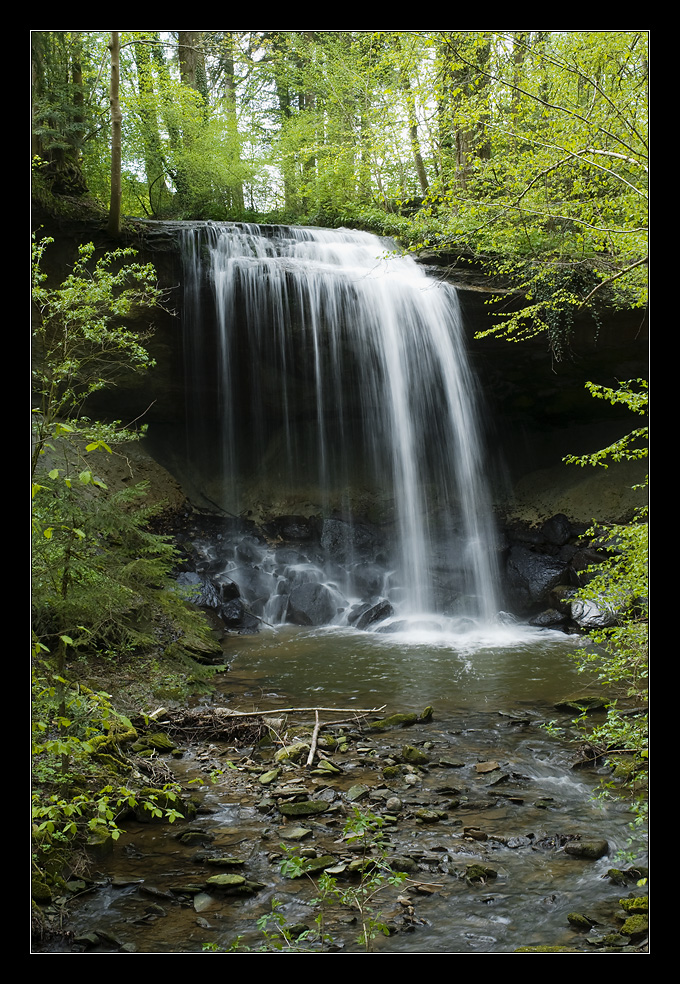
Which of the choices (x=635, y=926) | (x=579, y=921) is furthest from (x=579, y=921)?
(x=635, y=926)

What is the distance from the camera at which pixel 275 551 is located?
12680 millimetres

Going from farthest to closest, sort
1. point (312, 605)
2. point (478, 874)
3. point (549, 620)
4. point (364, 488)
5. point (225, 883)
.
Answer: point (364, 488), point (312, 605), point (549, 620), point (478, 874), point (225, 883)

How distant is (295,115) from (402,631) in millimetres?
14270

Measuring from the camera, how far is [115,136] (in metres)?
9.07

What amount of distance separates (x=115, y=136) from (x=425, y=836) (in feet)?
30.7

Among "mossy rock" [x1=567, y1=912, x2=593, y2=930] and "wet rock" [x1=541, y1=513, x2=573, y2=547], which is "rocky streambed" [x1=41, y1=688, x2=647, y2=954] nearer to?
"mossy rock" [x1=567, y1=912, x2=593, y2=930]

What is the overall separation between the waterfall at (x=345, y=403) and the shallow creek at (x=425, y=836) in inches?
190

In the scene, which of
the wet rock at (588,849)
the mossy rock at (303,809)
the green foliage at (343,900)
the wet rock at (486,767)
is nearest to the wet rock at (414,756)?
the wet rock at (486,767)

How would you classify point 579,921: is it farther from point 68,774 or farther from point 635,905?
point 68,774

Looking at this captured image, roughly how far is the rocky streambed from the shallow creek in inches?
0.5

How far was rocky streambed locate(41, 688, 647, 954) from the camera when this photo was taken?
317cm

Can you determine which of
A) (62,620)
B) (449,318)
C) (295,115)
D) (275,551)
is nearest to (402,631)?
(275,551)

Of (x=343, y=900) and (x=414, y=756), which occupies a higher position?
(x=343, y=900)

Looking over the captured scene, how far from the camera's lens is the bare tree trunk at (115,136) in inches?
336
